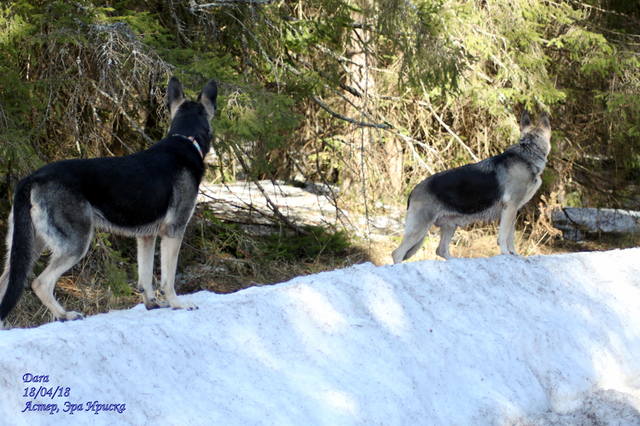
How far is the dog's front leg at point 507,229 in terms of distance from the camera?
31.5 feet

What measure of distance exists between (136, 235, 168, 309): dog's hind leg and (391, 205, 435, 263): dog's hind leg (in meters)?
4.06

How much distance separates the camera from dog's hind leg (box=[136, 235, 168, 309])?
655cm

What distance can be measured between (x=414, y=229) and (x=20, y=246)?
5276 millimetres

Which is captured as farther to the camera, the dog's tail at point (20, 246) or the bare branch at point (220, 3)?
the bare branch at point (220, 3)

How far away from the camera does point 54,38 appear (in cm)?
927

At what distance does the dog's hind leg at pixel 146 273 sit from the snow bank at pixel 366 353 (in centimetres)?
15

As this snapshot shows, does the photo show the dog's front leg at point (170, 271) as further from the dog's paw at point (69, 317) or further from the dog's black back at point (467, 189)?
the dog's black back at point (467, 189)

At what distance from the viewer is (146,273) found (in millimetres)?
6613

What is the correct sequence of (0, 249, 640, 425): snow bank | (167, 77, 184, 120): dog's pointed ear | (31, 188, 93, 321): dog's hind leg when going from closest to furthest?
1. (0, 249, 640, 425): snow bank
2. (31, 188, 93, 321): dog's hind leg
3. (167, 77, 184, 120): dog's pointed ear

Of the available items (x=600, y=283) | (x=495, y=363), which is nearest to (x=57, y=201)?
(x=495, y=363)

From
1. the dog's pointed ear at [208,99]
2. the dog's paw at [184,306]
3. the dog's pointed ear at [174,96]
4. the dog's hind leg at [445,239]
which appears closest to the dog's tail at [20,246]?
the dog's paw at [184,306]

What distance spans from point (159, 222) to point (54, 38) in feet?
13.1

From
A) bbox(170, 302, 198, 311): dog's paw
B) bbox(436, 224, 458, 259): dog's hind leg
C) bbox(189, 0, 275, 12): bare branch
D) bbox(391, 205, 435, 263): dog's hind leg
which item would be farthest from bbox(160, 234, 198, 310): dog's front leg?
bbox(189, 0, 275, 12): bare branch

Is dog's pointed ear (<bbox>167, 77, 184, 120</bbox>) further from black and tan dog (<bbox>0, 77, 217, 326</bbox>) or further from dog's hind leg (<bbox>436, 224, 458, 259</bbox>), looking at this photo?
dog's hind leg (<bbox>436, 224, 458, 259</bbox>)
